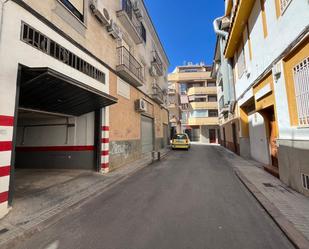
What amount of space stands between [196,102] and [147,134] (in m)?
20.2

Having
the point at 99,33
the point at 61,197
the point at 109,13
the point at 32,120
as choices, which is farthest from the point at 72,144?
the point at 109,13

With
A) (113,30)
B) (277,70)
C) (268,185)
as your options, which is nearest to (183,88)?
(113,30)

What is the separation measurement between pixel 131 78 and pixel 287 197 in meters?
9.37

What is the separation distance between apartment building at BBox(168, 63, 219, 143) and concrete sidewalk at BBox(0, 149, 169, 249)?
2694 centimetres

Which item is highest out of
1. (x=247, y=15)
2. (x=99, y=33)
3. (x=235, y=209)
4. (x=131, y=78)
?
(x=247, y=15)

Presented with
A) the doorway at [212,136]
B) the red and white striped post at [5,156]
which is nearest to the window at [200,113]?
the doorway at [212,136]

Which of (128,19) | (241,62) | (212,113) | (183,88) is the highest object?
(183,88)

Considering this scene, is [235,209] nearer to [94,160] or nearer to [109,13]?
[94,160]

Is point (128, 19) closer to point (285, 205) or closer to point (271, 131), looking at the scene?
point (271, 131)

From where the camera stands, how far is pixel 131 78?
35.6 ft

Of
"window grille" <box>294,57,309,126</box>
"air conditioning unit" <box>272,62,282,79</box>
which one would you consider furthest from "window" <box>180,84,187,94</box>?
"window grille" <box>294,57,309,126</box>

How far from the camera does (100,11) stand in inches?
315

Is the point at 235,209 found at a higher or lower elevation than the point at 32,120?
lower

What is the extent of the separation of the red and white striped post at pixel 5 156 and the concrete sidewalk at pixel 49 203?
333 mm
